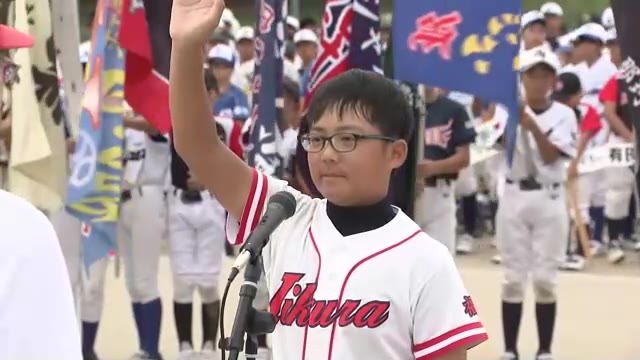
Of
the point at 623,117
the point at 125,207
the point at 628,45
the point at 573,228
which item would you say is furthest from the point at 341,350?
the point at 573,228

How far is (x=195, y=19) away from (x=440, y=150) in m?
4.82

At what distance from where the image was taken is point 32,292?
5.98 ft

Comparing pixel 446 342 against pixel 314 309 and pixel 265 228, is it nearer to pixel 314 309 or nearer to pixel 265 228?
pixel 314 309

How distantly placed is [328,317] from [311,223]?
0.27 m

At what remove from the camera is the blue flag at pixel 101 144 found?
237 inches

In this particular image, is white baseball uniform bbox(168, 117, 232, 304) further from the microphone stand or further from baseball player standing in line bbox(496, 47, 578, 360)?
the microphone stand

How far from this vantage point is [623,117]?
1078cm

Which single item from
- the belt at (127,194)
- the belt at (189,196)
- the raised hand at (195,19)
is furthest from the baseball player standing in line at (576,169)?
the raised hand at (195,19)

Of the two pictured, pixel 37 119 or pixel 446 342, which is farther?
pixel 37 119

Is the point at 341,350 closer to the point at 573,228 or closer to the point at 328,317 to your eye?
the point at 328,317

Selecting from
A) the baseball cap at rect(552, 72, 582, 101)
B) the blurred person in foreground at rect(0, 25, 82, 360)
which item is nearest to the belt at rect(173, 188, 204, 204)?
the baseball cap at rect(552, 72, 582, 101)

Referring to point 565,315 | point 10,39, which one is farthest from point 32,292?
point 565,315

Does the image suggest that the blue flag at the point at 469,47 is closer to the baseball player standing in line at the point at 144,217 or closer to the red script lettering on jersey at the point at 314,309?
the baseball player standing in line at the point at 144,217

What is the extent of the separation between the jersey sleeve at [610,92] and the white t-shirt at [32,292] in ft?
29.9
